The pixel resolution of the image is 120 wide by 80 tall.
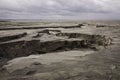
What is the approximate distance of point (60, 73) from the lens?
4.64 meters

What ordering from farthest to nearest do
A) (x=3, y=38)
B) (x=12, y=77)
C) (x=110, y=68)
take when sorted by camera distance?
(x=3, y=38) → (x=110, y=68) → (x=12, y=77)

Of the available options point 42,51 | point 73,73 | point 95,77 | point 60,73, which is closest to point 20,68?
point 60,73

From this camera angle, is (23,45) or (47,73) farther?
(23,45)

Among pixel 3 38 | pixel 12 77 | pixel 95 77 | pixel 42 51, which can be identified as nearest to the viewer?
pixel 95 77

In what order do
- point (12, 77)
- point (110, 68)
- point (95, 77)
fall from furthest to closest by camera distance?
point (110, 68) → point (12, 77) → point (95, 77)

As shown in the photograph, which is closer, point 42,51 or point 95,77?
point 95,77

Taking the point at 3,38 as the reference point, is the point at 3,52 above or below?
below

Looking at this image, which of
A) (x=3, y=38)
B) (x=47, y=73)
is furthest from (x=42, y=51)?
(x=47, y=73)

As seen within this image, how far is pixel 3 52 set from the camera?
9.91 meters

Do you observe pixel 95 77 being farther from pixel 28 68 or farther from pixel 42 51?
pixel 42 51

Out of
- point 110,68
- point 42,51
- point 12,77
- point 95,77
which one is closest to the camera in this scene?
point 95,77

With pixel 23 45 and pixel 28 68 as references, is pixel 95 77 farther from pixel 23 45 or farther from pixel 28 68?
pixel 23 45

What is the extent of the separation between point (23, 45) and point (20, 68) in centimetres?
486

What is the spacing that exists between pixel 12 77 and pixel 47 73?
101cm
